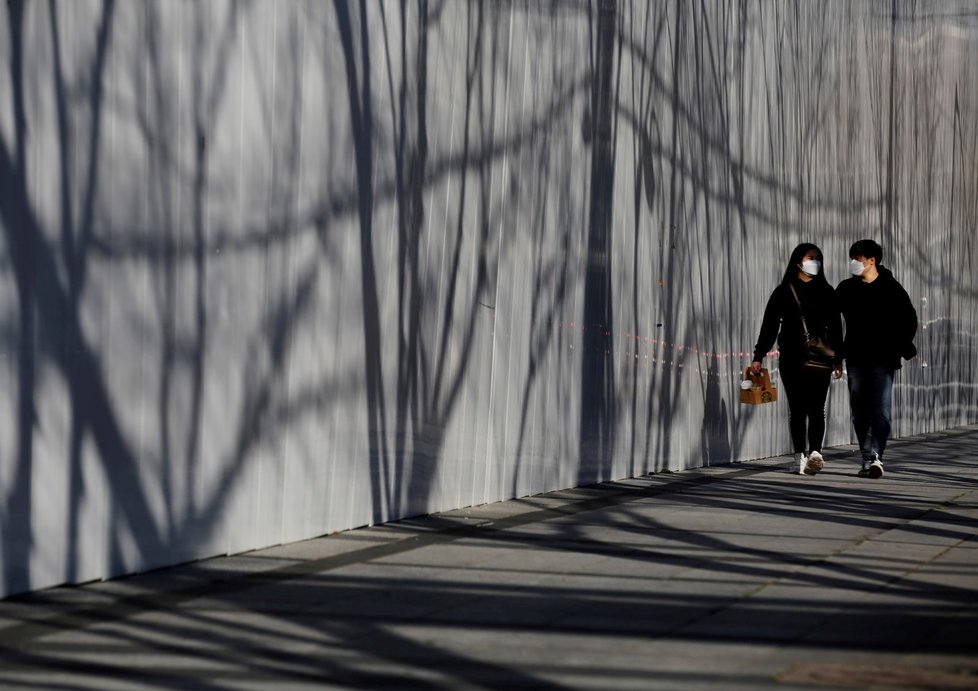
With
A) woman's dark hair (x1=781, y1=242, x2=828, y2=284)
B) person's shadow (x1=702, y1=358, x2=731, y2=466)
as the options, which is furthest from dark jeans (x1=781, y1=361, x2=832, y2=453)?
person's shadow (x1=702, y1=358, x2=731, y2=466)

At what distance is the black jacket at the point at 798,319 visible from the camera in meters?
13.3

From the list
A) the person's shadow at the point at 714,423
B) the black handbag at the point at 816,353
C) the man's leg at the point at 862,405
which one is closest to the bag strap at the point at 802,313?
the black handbag at the point at 816,353

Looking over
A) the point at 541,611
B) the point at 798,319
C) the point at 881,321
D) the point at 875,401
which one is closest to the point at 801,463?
the point at 875,401

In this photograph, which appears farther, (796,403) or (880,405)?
(796,403)

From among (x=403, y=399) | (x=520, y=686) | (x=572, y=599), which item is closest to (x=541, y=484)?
(x=403, y=399)

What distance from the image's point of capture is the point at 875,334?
1298 cm

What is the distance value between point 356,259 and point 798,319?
5.72m

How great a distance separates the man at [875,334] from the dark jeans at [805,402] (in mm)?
376

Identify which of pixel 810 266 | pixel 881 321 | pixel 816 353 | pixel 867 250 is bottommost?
pixel 816 353

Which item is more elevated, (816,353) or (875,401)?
(816,353)

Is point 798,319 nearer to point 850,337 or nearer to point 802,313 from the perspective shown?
point 802,313

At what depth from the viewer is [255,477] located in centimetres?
775

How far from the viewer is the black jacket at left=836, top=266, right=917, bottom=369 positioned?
42.4 feet

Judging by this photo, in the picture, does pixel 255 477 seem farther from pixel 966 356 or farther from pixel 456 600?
pixel 966 356
